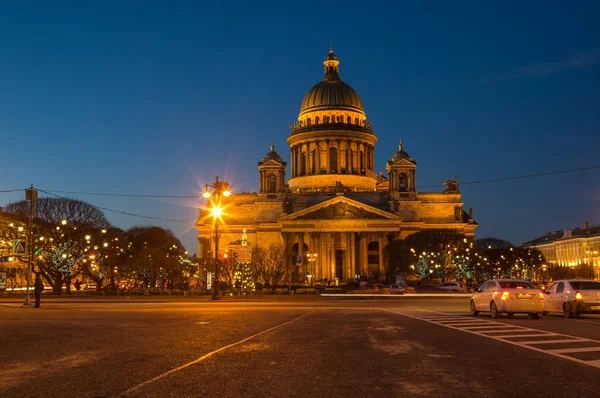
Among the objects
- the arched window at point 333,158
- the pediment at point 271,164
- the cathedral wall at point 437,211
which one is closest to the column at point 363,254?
the cathedral wall at point 437,211

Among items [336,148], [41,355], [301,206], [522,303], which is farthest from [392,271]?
[41,355]

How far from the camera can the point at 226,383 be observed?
1118 centimetres

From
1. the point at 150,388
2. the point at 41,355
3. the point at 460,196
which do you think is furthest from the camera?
the point at 460,196

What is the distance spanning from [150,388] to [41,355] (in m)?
5.28

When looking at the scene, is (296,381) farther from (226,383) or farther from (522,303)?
(522,303)

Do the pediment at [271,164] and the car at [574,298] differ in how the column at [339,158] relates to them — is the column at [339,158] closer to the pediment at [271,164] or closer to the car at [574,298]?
the pediment at [271,164]

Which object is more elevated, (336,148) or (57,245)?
(336,148)

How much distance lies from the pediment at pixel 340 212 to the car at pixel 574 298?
83339 mm

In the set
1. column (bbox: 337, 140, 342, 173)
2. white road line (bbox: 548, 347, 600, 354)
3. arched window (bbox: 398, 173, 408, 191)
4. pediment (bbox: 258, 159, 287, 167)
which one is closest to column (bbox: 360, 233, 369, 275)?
arched window (bbox: 398, 173, 408, 191)

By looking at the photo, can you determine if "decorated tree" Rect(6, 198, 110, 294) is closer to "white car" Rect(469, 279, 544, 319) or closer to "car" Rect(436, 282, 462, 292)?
"car" Rect(436, 282, 462, 292)

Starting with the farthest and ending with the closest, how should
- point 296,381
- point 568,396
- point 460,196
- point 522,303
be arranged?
point 460,196 → point 522,303 → point 296,381 → point 568,396

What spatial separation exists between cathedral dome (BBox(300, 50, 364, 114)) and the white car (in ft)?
368

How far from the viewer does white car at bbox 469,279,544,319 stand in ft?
89.0

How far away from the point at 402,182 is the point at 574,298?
3762 inches
